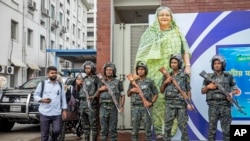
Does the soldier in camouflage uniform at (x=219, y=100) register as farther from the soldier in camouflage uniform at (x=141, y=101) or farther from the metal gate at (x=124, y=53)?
the metal gate at (x=124, y=53)

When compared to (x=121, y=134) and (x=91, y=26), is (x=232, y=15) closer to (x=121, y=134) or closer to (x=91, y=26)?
(x=121, y=134)

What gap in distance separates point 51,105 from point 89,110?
740 millimetres

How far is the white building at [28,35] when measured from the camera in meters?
21.6

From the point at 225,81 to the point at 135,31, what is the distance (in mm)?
2761

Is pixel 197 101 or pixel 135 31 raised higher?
pixel 135 31

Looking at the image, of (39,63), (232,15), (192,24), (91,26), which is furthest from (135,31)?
(91,26)

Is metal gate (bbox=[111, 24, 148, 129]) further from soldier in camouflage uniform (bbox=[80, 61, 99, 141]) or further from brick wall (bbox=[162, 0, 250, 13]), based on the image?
soldier in camouflage uniform (bbox=[80, 61, 99, 141])

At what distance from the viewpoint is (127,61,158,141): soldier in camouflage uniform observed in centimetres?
635

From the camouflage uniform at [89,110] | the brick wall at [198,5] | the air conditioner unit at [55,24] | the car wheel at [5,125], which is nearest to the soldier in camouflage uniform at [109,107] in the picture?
the camouflage uniform at [89,110]

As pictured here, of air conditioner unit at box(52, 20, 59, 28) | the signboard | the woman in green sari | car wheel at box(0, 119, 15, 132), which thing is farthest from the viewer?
air conditioner unit at box(52, 20, 59, 28)

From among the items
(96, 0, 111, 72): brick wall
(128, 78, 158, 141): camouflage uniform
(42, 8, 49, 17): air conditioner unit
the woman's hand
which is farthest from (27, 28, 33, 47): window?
(128, 78, 158, 141): camouflage uniform

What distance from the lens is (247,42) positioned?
6809 millimetres

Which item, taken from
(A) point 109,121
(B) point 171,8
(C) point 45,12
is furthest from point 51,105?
(C) point 45,12

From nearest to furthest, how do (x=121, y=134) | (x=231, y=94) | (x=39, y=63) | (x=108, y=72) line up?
(x=231, y=94) < (x=108, y=72) < (x=121, y=134) < (x=39, y=63)
